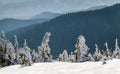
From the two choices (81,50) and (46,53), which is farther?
(46,53)

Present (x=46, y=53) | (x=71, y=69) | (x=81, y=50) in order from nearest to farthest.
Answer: (x=71, y=69)
(x=81, y=50)
(x=46, y=53)

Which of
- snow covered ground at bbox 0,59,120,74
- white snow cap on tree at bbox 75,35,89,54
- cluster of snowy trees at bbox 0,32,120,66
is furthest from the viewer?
white snow cap on tree at bbox 75,35,89,54

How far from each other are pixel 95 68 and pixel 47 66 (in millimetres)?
3602

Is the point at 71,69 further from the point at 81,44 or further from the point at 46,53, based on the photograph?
the point at 46,53

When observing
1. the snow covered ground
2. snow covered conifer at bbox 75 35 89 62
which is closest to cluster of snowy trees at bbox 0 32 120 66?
snow covered conifer at bbox 75 35 89 62

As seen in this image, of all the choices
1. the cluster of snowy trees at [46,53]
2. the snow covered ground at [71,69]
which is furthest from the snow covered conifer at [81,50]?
the snow covered ground at [71,69]

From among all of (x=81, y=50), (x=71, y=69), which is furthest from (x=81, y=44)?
(x=71, y=69)

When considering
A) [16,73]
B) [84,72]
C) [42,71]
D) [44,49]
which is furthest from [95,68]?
[44,49]

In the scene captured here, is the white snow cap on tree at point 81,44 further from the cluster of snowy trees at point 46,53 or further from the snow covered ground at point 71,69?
the snow covered ground at point 71,69

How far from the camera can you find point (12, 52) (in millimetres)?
63250

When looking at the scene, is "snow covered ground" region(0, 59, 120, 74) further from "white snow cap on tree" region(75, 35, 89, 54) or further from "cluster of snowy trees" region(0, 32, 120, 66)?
"white snow cap on tree" region(75, 35, 89, 54)

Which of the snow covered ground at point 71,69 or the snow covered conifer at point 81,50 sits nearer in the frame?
the snow covered ground at point 71,69

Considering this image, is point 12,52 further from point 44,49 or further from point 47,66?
point 47,66

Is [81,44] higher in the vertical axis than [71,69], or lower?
higher
